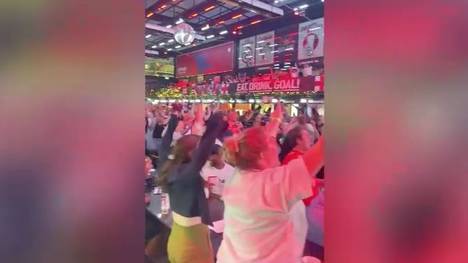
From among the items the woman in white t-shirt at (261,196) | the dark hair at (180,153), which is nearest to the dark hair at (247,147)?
the woman in white t-shirt at (261,196)

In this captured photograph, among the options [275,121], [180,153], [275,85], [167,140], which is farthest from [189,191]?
[275,85]

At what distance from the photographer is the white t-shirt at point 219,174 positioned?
3.94 ft

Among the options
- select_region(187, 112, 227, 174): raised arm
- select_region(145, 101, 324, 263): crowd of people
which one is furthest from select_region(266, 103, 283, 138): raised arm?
select_region(187, 112, 227, 174): raised arm

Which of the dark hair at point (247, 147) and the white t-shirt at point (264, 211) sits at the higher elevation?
the dark hair at point (247, 147)

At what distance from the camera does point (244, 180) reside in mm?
1145

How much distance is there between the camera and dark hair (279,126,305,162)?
1231 mm

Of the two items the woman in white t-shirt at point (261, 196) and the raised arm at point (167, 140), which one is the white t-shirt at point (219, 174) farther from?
the raised arm at point (167, 140)

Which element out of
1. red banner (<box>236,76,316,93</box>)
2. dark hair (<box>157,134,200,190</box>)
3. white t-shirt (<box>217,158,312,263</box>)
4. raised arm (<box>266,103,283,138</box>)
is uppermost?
→ red banner (<box>236,76,316,93</box>)

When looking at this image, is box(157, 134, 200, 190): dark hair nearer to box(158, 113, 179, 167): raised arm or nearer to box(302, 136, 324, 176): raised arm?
box(158, 113, 179, 167): raised arm

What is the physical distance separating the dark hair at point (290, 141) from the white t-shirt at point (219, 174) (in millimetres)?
192
